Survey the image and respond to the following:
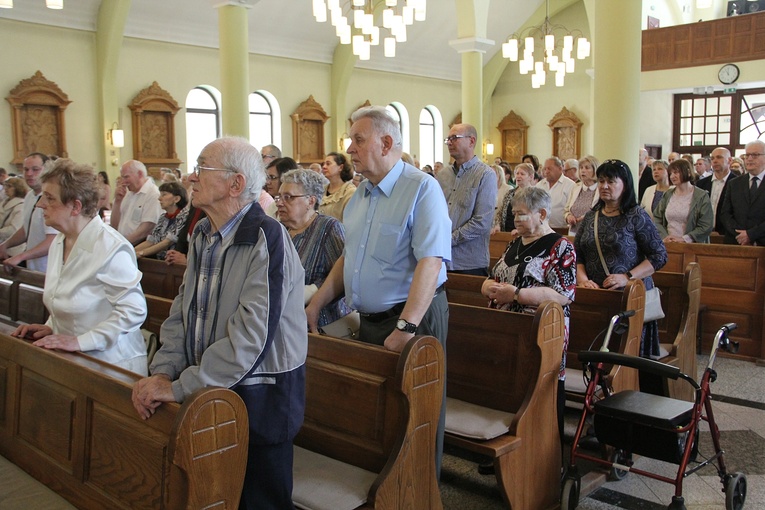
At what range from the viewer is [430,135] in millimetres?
21562

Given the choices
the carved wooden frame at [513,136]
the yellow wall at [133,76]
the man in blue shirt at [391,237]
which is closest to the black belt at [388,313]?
the man in blue shirt at [391,237]

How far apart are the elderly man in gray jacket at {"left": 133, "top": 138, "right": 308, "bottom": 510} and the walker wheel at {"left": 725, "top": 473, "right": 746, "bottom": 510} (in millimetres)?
1951

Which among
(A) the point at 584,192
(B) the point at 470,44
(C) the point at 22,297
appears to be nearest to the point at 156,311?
(C) the point at 22,297

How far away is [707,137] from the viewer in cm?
1881

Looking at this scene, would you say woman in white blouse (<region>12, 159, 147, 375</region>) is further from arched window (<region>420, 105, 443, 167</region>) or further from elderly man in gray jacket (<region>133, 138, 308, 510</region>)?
arched window (<region>420, 105, 443, 167</region>)

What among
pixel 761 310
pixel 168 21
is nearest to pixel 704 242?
pixel 761 310

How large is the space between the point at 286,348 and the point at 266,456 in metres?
0.32

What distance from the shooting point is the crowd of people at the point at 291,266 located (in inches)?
80.7

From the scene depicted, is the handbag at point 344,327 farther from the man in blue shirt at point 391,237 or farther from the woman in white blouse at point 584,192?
the woman in white blouse at point 584,192

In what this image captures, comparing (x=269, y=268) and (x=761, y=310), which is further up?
(x=269, y=268)

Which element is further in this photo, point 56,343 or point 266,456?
point 56,343

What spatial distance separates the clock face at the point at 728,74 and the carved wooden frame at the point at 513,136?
6219 mm

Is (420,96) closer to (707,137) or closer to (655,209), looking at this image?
(707,137)

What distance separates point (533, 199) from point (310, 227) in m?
1.05
